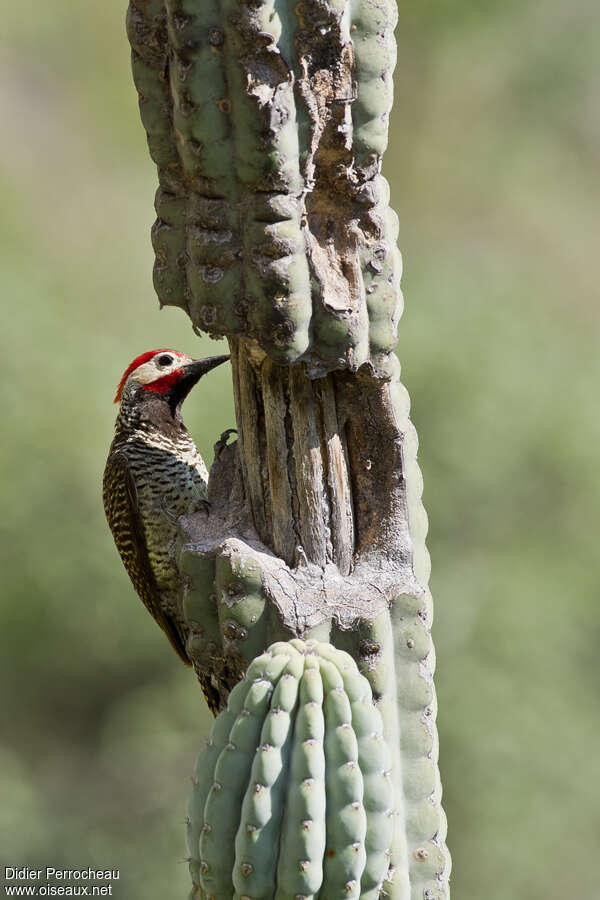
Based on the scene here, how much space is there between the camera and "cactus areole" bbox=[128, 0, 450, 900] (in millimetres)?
2271

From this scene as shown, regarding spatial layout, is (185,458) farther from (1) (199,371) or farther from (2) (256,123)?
(2) (256,123)

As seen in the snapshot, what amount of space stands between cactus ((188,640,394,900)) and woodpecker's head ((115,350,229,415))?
247cm

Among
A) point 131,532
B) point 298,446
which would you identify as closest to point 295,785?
point 298,446

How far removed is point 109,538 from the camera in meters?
8.87

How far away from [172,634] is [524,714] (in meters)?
4.54

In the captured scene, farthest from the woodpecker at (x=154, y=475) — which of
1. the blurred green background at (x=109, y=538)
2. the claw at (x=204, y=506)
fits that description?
the blurred green background at (x=109, y=538)

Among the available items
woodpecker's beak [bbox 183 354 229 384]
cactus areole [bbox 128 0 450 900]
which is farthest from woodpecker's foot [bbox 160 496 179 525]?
cactus areole [bbox 128 0 450 900]

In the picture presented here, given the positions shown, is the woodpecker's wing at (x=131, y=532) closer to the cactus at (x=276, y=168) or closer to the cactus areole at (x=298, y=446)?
the cactus areole at (x=298, y=446)

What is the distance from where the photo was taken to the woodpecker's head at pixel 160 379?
4684mm

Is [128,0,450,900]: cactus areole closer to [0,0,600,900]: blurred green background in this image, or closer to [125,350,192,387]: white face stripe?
[125,350,192,387]: white face stripe

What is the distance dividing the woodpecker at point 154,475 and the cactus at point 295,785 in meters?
2.22

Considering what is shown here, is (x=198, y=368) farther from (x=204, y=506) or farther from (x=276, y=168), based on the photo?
(x=276, y=168)

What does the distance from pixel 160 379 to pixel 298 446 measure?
2046mm

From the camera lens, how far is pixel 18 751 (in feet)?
31.4
